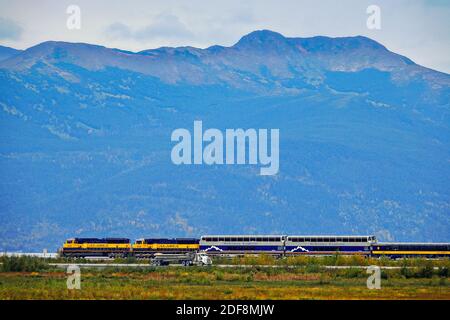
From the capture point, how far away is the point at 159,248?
12606 cm

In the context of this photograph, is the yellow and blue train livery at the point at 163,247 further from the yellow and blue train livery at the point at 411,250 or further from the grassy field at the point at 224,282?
the grassy field at the point at 224,282

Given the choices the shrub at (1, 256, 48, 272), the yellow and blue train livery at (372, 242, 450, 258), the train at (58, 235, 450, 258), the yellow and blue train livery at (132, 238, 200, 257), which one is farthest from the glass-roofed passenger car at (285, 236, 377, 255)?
the shrub at (1, 256, 48, 272)

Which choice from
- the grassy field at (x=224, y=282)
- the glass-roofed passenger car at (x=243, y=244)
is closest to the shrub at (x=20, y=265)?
the grassy field at (x=224, y=282)

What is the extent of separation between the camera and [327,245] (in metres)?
123

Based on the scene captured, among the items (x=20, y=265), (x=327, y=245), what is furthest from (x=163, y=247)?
(x=20, y=265)

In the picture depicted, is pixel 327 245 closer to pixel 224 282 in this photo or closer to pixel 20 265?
pixel 20 265

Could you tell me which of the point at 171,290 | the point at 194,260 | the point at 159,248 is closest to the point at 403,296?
the point at 171,290

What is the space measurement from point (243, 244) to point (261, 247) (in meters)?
2.79
